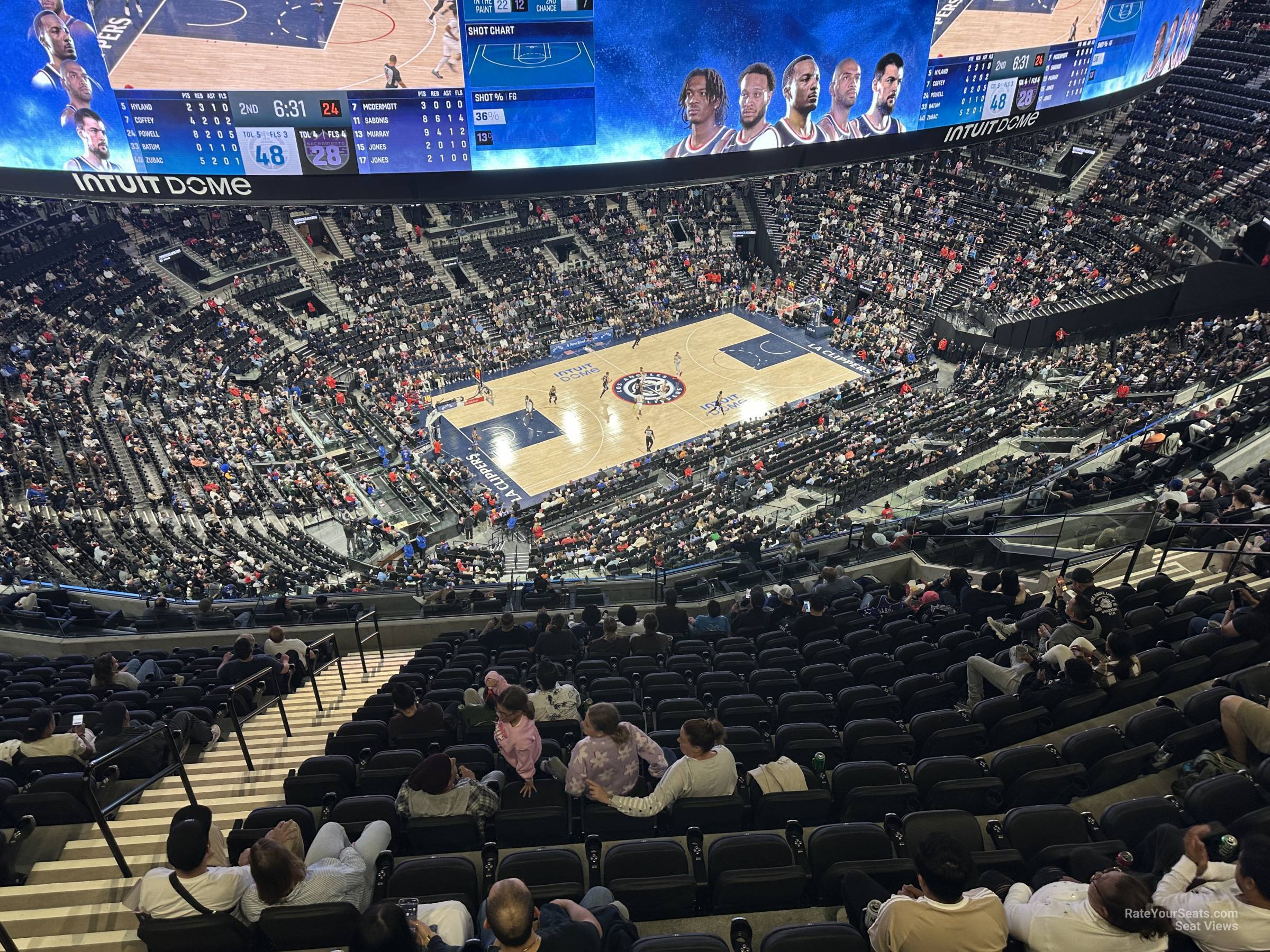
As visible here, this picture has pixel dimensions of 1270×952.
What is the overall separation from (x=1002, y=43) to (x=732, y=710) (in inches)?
1232

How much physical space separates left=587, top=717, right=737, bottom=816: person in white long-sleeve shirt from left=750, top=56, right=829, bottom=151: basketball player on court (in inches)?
1042

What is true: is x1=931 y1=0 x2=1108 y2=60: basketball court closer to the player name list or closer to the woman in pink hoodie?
the player name list

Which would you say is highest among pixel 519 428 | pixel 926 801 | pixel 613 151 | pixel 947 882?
pixel 613 151

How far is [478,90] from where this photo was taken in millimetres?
25203

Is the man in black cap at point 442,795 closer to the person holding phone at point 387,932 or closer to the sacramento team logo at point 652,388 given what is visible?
the person holding phone at point 387,932

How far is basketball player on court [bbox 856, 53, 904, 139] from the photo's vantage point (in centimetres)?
2862

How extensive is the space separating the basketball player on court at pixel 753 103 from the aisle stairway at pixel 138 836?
2392cm

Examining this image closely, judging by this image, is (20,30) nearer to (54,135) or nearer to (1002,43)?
(54,135)

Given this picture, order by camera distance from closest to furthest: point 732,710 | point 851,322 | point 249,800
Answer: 1. point 249,800
2. point 732,710
3. point 851,322

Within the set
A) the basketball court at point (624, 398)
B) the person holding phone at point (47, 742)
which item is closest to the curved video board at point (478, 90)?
the basketball court at point (624, 398)

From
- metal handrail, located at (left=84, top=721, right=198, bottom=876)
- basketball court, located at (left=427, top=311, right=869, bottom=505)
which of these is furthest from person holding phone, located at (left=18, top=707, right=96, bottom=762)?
basketball court, located at (left=427, top=311, right=869, bottom=505)

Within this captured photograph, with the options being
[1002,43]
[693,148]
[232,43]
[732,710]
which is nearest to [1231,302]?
[1002,43]

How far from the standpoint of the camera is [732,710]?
8625 mm

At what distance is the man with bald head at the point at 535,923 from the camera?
407 cm
